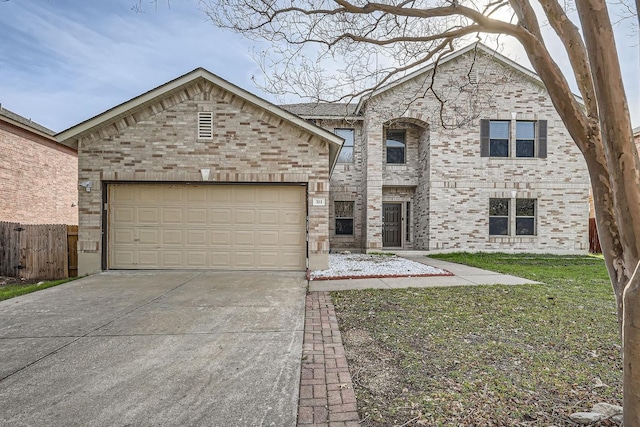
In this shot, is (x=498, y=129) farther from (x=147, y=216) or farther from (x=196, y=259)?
(x=147, y=216)

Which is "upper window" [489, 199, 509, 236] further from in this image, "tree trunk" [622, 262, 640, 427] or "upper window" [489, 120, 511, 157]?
"tree trunk" [622, 262, 640, 427]

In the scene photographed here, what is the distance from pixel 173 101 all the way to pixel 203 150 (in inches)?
61.7

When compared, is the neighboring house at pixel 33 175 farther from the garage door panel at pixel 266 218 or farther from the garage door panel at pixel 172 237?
the garage door panel at pixel 266 218

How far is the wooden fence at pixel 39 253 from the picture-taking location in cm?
843

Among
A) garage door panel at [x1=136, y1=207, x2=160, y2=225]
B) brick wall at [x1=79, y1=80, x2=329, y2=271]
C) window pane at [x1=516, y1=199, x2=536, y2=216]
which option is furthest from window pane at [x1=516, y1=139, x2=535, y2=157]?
garage door panel at [x1=136, y1=207, x2=160, y2=225]

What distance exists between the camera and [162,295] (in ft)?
19.5

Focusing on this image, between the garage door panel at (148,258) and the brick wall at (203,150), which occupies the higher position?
the brick wall at (203,150)

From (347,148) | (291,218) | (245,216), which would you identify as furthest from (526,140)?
(245,216)

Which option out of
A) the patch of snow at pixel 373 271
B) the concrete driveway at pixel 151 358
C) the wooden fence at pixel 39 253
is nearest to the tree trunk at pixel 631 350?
the concrete driveway at pixel 151 358

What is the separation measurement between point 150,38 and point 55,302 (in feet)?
19.5

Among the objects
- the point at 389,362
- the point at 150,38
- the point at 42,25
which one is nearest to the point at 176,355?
the point at 389,362

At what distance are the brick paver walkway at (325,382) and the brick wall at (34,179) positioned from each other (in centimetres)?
1416

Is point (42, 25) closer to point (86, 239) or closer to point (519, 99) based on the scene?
point (86, 239)

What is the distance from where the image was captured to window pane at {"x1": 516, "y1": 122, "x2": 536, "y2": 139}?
538 inches
